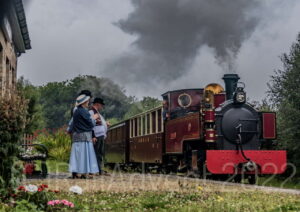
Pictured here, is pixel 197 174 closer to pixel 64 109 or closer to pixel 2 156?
pixel 2 156

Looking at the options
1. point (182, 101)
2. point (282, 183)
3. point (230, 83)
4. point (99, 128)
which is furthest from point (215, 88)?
point (99, 128)

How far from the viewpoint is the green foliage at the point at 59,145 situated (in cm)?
2136

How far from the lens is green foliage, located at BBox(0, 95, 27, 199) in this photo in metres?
5.72

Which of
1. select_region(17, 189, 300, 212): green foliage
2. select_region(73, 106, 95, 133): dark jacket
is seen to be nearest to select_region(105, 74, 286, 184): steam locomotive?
select_region(73, 106, 95, 133): dark jacket

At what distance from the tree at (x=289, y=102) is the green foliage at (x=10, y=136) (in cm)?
780

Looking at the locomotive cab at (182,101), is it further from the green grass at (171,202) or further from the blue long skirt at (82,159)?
the green grass at (171,202)

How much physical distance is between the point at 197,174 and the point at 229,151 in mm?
1089

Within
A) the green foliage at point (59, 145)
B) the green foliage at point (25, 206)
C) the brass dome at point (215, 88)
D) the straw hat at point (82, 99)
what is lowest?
the green foliage at point (25, 206)

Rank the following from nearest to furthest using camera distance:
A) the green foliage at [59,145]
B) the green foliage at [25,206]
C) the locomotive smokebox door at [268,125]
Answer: the green foliage at [25,206] < the locomotive smokebox door at [268,125] < the green foliage at [59,145]

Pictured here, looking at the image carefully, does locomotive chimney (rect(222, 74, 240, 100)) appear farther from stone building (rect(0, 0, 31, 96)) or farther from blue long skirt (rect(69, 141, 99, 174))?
stone building (rect(0, 0, 31, 96))

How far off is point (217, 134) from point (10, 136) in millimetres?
6810

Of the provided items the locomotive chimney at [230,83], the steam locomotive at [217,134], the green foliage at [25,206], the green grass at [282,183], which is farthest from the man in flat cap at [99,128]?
the green foliage at [25,206]

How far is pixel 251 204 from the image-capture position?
5.64 meters

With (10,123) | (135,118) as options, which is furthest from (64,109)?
(10,123)
